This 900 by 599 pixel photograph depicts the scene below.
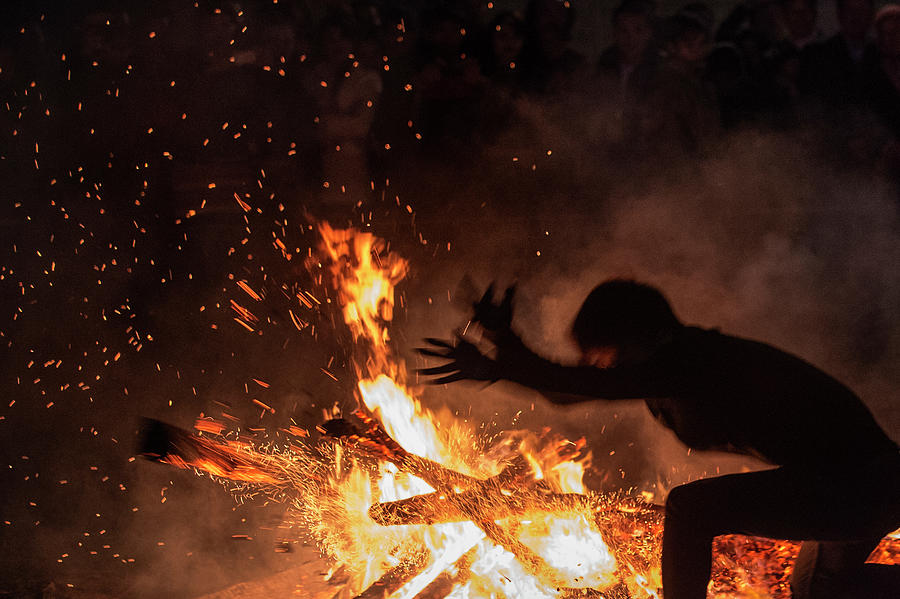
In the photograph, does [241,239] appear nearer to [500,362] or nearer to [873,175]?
[500,362]

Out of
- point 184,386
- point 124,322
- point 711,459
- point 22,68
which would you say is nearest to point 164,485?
point 184,386

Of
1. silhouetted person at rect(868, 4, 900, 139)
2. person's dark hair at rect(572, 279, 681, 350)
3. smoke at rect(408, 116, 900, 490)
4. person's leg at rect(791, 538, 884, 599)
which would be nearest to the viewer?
person's dark hair at rect(572, 279, 681, 350)

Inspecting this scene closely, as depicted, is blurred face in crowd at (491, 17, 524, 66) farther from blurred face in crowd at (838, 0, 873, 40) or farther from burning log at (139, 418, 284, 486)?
burning log at (139, 418, 284, 486)

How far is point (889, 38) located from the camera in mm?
3830

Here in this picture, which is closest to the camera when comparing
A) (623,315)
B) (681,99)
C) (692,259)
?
(623,315)

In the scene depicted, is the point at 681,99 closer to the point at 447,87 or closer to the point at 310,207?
the point at 447,87

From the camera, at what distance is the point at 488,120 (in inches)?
163

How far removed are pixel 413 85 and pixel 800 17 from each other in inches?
86.3

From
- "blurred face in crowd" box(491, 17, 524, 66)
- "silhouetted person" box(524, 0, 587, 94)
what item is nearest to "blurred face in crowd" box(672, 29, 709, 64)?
"silhouetted person" box(524, 0, 587, 94)

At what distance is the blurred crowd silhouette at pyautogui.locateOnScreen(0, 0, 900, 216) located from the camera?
394cm

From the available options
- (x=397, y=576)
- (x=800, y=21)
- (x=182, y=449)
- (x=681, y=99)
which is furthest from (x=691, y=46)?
(x=182, y=449)

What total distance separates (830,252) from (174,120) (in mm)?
4005

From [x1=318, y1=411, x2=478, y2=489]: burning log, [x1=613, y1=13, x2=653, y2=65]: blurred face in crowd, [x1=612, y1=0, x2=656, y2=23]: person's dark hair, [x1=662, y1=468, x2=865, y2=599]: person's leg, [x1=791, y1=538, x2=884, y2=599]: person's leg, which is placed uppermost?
[x1=612, y1=0, x2=656, y2=23]: person's dark hair

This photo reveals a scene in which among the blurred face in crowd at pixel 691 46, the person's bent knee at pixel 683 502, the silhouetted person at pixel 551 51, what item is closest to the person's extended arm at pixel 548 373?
the person's bent knee at pixel 683 502
